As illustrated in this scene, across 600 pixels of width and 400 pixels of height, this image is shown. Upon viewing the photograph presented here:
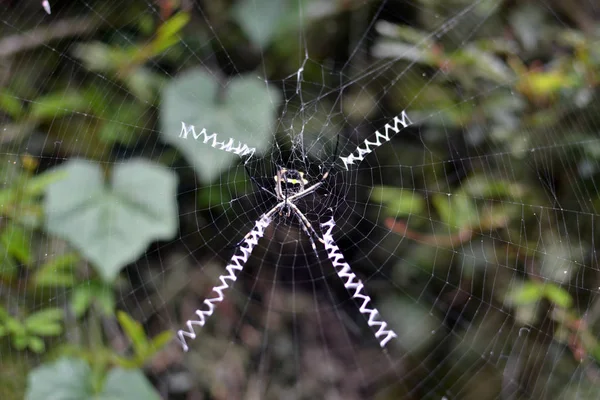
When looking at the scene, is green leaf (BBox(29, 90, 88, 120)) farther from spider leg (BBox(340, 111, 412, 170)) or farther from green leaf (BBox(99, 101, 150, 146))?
spider leg (BBox(340, 111, 412, 170))

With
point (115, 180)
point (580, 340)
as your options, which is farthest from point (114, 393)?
point (580, 340)

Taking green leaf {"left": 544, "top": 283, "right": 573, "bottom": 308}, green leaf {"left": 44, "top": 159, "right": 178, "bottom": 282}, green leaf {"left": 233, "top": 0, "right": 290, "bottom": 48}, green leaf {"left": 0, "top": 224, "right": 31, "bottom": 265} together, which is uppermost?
green leaf {"left": 233, "top": 0, "right": 290, "bottom": 48}

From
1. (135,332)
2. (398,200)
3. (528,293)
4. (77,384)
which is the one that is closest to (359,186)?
(398,200)

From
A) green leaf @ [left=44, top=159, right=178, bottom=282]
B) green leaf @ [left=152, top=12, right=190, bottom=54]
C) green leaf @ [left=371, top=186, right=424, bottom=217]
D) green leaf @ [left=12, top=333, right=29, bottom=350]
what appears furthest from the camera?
green leaf @ [left=371, top=186, right=424, bottom=217]

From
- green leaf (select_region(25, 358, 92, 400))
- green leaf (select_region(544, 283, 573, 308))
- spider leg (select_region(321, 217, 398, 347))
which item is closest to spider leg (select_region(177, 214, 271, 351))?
spider leg (select_region(321, 217, 398, 347))

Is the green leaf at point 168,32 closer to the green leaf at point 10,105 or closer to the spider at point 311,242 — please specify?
the spider at point 311,242

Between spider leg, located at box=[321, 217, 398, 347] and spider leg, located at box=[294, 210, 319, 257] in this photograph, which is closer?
spider leg, located at box=[321, 217, 398, 347]

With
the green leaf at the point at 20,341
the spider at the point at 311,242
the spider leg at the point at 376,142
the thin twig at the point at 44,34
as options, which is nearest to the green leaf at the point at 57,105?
the thin twig at the point at 44,34
